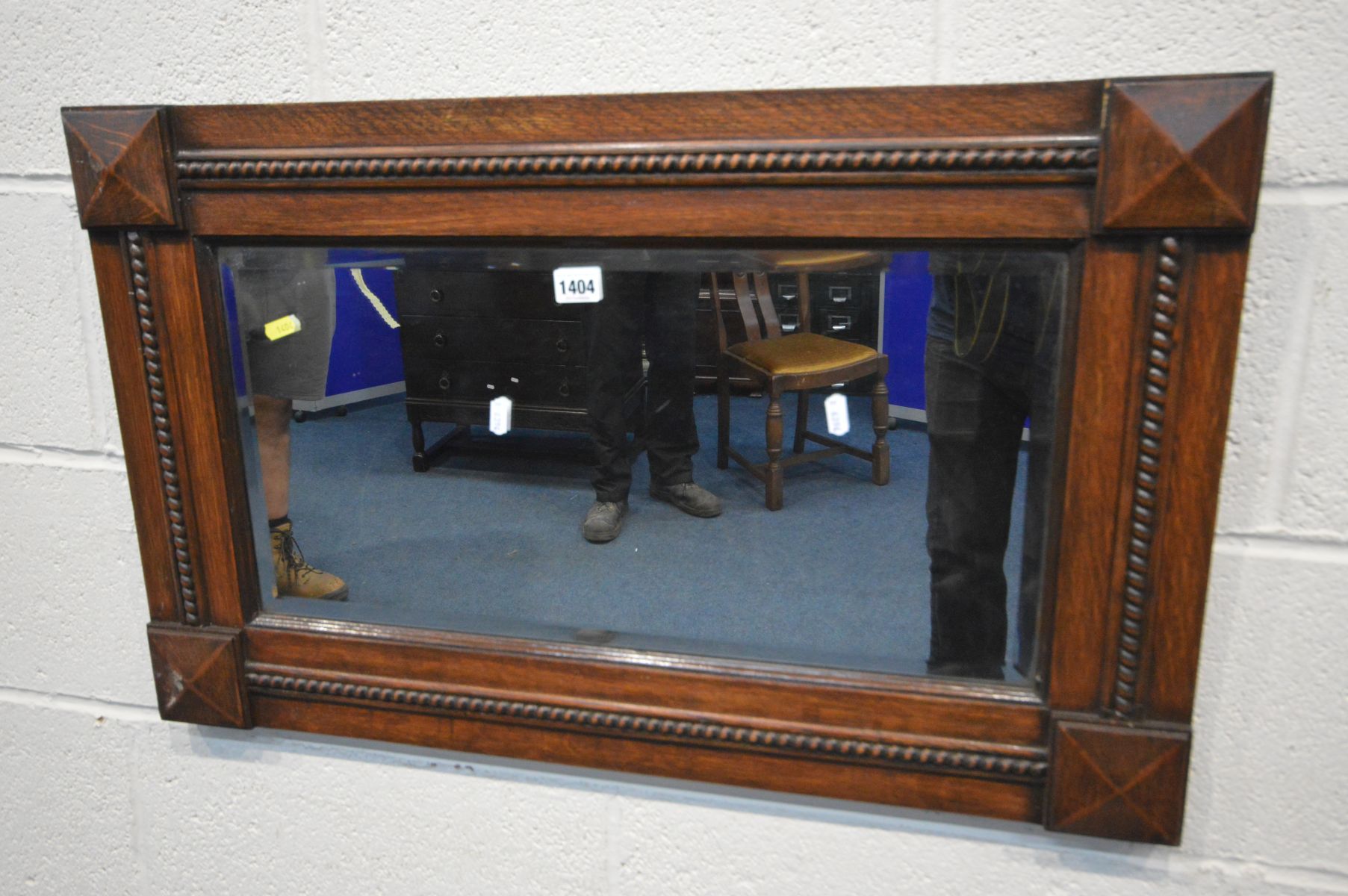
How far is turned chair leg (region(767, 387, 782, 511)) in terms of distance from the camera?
2.31 ft

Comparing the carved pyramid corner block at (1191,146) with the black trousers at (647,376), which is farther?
the black trousers at (647,376)

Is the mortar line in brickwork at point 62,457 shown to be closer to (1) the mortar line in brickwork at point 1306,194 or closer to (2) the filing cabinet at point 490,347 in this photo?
(2) the filing cabinet at point 490,347

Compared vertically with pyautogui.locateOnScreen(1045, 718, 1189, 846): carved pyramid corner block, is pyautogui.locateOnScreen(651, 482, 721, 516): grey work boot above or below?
above

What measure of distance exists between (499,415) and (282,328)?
7.3 inches

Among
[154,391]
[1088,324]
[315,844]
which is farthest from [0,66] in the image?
[1088,324]

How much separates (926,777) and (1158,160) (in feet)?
1.38

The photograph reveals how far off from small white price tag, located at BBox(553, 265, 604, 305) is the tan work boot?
0.32 meters

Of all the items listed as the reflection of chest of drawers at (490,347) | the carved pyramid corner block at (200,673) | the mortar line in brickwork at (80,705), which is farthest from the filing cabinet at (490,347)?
the mortar line in brickwork at (80,705)

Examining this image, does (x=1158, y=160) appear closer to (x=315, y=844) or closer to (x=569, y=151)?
(x=569, y=151)

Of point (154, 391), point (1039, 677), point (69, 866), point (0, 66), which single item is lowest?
point (69, 866)

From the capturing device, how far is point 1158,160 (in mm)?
531

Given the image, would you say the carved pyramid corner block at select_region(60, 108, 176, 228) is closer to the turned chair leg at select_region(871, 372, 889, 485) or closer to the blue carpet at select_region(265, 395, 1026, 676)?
the blue carpet at select_region(265, 395, 1026, 676)

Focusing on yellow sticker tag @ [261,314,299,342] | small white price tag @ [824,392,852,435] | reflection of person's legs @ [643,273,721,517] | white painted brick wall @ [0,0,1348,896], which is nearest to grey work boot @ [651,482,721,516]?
reflection of person's legs @ [643,273,721,517]

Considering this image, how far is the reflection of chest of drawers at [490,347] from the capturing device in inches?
28.3
